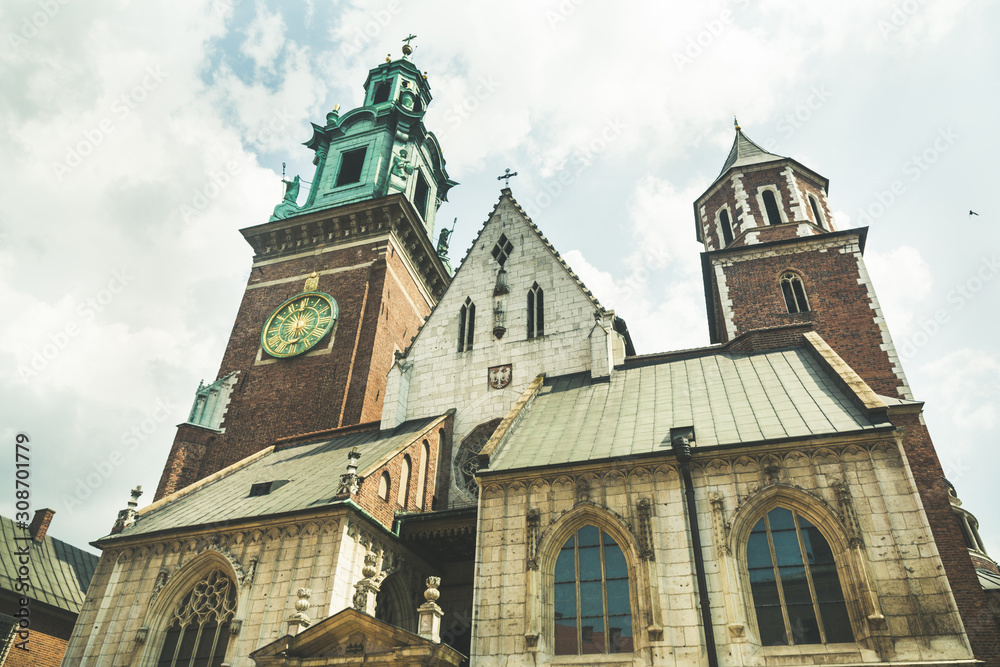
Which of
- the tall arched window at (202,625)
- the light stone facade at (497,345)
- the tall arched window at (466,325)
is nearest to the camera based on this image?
the tall arched window at (202,625)

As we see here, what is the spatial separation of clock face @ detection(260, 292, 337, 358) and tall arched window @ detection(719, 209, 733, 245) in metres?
18.3

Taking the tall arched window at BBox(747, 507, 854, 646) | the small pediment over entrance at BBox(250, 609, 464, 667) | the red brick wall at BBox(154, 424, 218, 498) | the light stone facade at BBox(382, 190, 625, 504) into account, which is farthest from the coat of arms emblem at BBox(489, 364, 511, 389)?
the red brick wall at BBox(154, 424, 218, 498)

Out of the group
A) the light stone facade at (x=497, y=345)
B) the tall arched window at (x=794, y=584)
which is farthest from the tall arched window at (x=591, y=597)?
the light stone facade at (x=497, y=345)

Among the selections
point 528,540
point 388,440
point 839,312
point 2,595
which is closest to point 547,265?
point 388,440

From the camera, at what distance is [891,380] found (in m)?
21.7

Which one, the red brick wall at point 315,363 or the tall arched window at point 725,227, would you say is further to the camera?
the tall arched window at point 725,227

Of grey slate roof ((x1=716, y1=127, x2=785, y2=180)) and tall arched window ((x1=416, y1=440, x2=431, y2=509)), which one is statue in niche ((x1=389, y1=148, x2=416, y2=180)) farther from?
tall arched window ((x1=416, y1=440, x2=431, y2=509))

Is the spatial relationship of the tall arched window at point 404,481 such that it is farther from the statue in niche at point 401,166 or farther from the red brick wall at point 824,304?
the statue in niche at point 401,166

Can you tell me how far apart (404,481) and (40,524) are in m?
21.8

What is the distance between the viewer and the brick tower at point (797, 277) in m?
18.5

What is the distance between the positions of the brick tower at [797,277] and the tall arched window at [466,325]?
380 inches

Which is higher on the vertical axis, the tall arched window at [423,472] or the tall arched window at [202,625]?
the tall arched window at [423,472]

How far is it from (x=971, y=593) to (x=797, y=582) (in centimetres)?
525

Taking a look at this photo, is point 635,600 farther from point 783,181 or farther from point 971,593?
point 783,181
